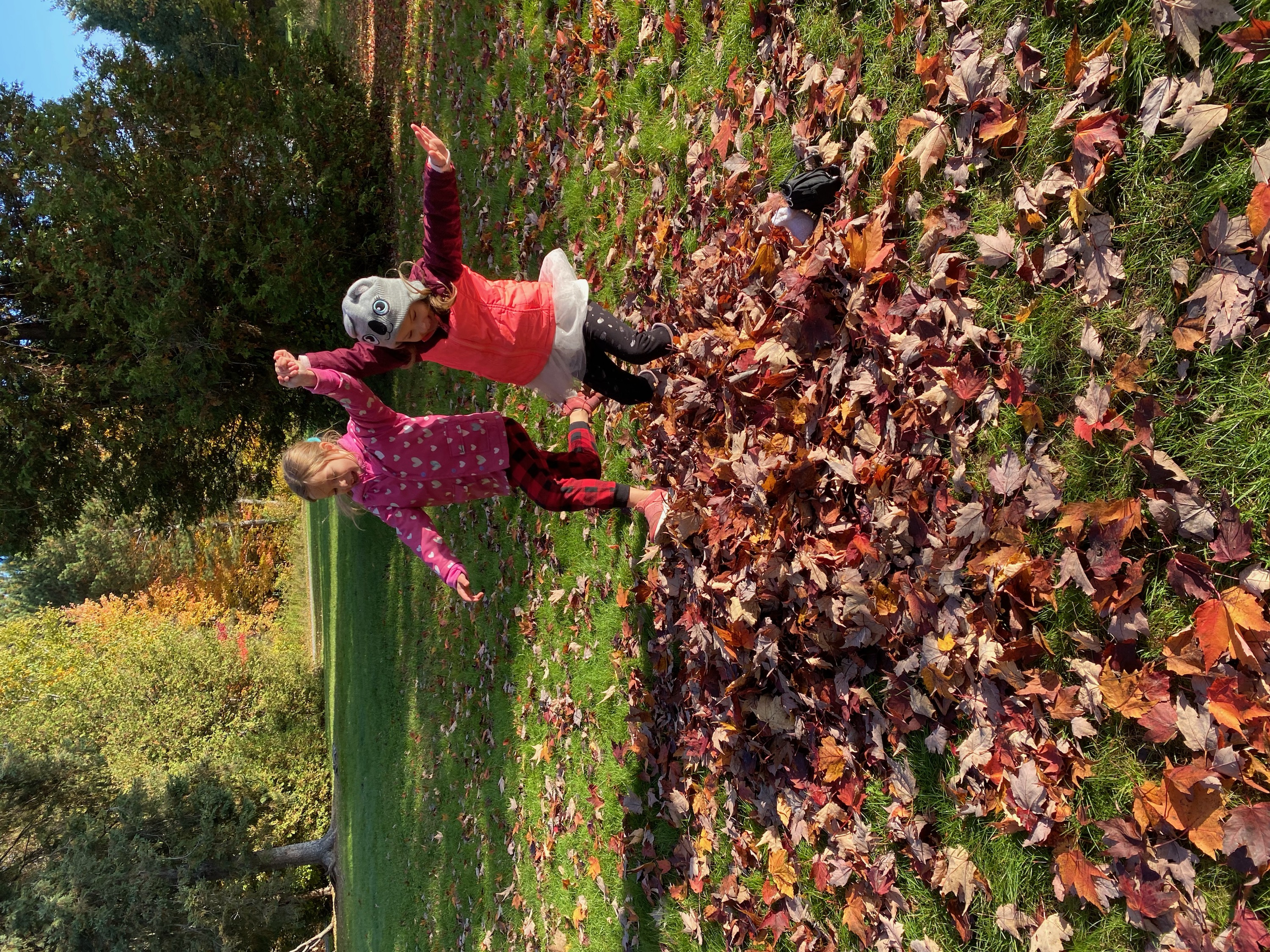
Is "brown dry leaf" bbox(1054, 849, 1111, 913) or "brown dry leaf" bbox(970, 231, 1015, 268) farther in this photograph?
"brown dry leaf" bbox(970, 231, 1015, 268)

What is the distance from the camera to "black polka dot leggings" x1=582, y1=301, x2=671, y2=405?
4102 millimetres

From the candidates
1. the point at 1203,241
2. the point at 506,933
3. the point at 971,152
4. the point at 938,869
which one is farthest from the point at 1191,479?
the point at 506,933

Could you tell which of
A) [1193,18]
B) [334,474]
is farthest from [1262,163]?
[334,474]

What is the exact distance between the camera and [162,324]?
8.00 metres

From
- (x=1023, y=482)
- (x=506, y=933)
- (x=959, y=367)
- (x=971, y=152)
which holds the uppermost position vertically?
(x=971, y=152)

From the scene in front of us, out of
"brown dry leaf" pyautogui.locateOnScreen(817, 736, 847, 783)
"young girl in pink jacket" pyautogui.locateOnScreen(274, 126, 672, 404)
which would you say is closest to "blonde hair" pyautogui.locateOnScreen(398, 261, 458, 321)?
"young girl in pink jacket" pyautogui.locateOnScreen(274, 126, 672, 404)

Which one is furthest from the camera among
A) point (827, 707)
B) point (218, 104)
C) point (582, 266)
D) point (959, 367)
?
point (218, 104)

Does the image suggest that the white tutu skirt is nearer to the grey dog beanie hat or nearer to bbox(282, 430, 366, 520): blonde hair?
the grey dog beanie hat

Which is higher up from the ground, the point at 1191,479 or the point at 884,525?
the point at 1191,479

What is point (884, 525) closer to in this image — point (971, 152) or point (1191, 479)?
point (1191, 479)

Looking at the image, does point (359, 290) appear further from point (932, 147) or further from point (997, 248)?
point (997, 248)

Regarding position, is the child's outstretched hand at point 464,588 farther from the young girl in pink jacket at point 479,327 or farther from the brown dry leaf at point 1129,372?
the brown dry leaf at point 1129,372

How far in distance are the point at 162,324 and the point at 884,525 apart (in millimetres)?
8452

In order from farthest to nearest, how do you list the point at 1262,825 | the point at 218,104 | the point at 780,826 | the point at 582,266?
the point at 218,104, the point at 582,266, the point at 780,826, the point at 1262,825
